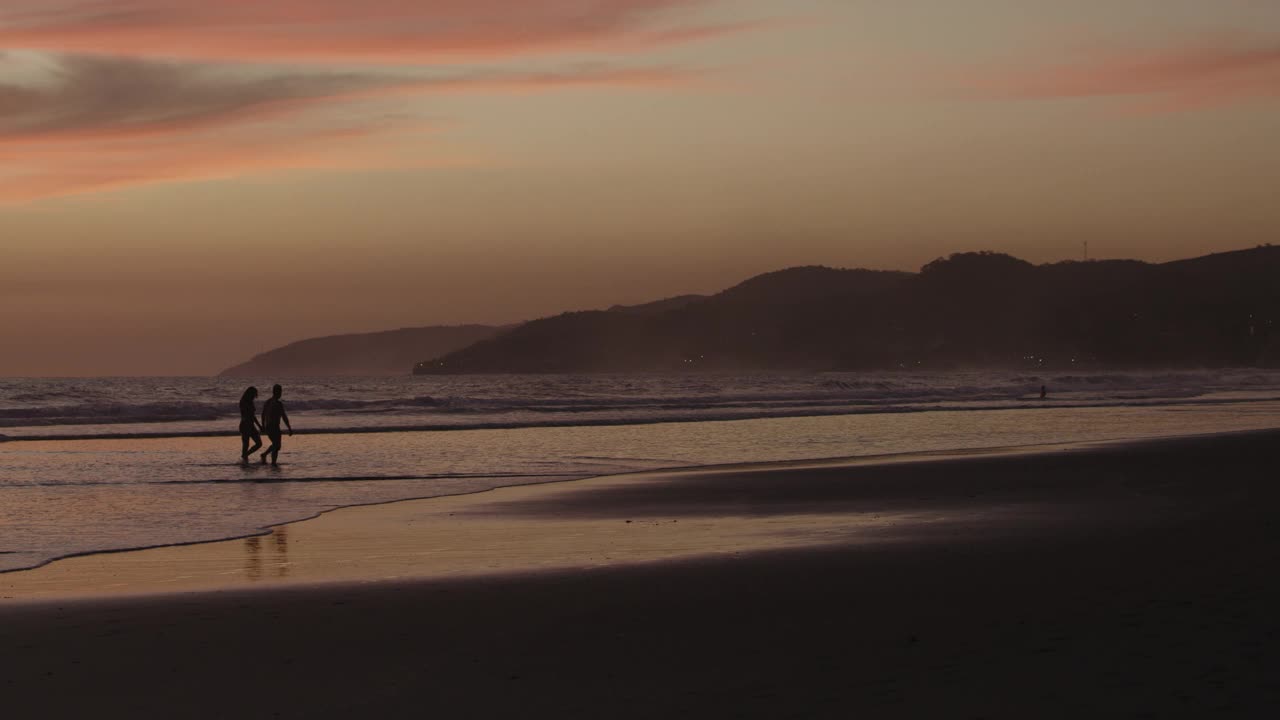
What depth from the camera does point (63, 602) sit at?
35.7 feet

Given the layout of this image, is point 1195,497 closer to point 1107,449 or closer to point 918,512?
point 918,512

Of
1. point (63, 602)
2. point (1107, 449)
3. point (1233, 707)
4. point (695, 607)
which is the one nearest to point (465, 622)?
point (695, 607)

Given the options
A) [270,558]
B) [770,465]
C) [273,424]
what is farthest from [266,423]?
[270,558]

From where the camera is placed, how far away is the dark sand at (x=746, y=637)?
290 inches

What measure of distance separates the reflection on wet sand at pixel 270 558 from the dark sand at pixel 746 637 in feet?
3.72

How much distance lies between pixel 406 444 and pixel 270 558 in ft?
74.0

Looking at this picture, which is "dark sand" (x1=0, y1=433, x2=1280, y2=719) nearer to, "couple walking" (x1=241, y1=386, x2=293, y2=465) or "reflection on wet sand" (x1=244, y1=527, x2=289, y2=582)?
"reflection on wet sand" (x1=244, y1=527, x2=289, y2=582)

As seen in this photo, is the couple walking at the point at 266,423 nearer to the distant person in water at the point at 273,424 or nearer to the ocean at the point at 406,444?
the distant person in water at the point at 273,424

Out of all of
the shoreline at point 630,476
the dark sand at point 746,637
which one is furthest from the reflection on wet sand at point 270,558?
the dark sand at point 746,637

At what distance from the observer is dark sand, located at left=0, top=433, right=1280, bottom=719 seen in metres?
7.38

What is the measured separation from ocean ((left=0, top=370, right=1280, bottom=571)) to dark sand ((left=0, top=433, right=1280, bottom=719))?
Answer: 17.5ft

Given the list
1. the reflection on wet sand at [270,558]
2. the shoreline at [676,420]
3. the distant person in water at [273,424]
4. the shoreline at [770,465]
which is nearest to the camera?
the reflection on wet sand at [270,558]

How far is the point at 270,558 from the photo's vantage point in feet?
45.2

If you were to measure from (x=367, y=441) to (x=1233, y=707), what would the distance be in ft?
108
